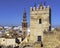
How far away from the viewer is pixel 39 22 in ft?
102

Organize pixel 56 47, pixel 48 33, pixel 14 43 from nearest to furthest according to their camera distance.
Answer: pixel 56 47, pixel 48 33, pixel 14 43

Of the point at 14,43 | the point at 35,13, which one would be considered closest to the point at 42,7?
the point at 35,13

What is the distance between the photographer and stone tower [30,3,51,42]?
31000mm

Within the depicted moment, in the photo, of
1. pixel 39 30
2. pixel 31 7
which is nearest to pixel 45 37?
pixel 39 30

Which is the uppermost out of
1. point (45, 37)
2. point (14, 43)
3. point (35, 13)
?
point (35, 13)

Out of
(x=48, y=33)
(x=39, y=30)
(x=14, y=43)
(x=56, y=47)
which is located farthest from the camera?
(x=14, y=43)

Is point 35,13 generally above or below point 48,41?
above

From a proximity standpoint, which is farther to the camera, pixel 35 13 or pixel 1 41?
pixel 1 41

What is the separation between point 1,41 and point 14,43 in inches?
119

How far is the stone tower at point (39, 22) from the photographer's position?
31.0 meters

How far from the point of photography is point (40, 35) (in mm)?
31188

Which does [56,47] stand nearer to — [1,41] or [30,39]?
[30,39]

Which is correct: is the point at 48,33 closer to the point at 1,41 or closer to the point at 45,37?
the point at 45,37

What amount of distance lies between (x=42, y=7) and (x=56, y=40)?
10578 millimetres
